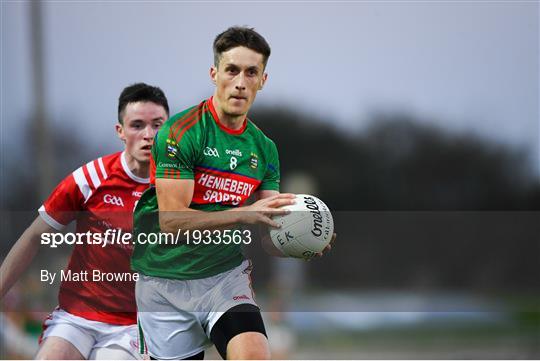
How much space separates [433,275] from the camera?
6957mm

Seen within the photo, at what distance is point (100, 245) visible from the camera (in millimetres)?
4512

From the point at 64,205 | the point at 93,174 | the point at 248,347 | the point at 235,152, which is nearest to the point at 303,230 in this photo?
the point at 235,152

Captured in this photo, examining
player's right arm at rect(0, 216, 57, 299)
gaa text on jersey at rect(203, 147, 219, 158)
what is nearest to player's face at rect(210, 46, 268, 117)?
gaa text on jersey at rect(203, 147, 219, 158)

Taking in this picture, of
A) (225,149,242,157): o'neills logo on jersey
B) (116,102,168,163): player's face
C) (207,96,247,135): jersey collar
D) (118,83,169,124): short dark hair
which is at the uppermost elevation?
(118,83,169,124): short dark hair

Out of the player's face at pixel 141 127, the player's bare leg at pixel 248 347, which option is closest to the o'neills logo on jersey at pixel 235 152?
the player's face at pixel 141 127

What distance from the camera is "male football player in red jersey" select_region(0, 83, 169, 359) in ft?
14.7

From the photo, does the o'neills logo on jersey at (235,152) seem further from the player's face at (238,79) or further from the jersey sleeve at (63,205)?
the jersey sleeve at (63,205)

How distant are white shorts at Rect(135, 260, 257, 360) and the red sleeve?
0.74 m

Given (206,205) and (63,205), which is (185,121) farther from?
(63,205)

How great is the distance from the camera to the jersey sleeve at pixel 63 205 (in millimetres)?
4473

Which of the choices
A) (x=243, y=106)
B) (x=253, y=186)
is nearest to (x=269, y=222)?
(x=253, y=186)

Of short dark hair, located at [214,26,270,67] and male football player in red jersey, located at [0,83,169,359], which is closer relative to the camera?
short dark hair, located at [214,26,270,67]

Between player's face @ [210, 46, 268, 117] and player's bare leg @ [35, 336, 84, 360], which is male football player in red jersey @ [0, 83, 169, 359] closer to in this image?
player's bare leg @ [35, 336, 84, 360]

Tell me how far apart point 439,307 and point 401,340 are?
0.99m
